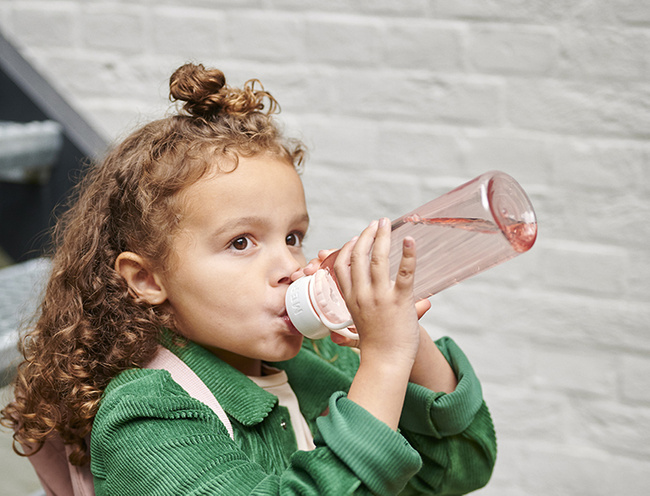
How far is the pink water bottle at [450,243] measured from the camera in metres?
0.69

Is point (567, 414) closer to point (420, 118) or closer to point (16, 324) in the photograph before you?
point (420, 118)

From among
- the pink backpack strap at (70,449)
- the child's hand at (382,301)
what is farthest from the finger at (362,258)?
the pink backpack strap at (70,449)

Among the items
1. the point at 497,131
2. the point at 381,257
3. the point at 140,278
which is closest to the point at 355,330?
the point at 381,257

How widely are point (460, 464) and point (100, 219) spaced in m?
0.51

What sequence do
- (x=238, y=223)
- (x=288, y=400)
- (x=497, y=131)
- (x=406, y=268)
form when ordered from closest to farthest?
(x=406, y=268) → (x=238, y=223) → (x=288, y=400) → (x=497, y=131)

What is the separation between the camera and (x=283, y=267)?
0.78 m

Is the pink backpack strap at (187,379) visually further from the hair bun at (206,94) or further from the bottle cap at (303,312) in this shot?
the hair bun at (206,94)

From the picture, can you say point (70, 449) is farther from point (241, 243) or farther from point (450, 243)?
point (450, 243)

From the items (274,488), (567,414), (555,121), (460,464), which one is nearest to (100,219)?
(274,488)

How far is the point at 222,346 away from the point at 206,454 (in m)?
0.14

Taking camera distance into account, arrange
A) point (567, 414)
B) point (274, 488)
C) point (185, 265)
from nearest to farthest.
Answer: point (274, 488)
point (185, 265)
point (567, 414)

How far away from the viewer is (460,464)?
0.87 metres

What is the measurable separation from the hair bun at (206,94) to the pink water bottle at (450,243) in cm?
21

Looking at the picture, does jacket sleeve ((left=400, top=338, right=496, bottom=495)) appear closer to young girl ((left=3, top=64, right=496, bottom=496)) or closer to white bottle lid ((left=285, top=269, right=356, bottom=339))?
young girl ((left=3, top=64, right=496, bottom=496))
